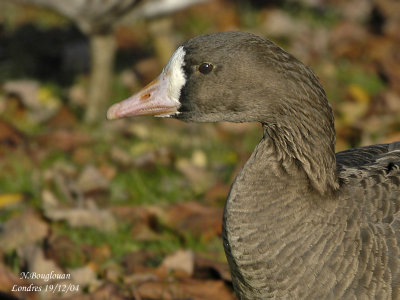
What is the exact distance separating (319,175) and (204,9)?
6.54 m

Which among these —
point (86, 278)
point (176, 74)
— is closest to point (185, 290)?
point (86, 278)

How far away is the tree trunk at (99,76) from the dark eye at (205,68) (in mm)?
3989

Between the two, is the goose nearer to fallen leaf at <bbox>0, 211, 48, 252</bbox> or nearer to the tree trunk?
fallen leaf at <bbox>0, 211, 48, 252</bbox>

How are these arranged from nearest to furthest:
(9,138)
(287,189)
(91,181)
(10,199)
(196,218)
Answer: (287,189) → (196,218) → (10,199) → (91,181) → (9,138)

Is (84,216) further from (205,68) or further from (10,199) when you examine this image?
(205,68)

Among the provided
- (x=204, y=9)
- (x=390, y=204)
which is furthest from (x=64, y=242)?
(x=204, y=9)

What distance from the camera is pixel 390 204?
3092mm

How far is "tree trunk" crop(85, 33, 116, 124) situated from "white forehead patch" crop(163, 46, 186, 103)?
12.7 feet

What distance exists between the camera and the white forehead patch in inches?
124

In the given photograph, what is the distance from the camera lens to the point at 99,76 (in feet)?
23.4

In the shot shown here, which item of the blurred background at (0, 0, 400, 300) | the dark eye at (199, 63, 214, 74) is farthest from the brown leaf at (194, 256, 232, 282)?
the dark eye at (199, 63, 214, 74)

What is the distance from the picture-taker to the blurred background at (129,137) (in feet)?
13.9

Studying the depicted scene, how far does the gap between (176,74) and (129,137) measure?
352 centimetres

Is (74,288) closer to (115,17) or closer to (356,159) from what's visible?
(356,159)
